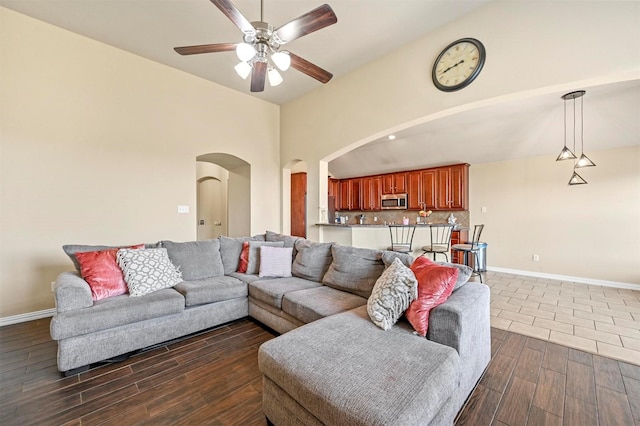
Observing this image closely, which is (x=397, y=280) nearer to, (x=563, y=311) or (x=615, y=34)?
(x=615, y=34)

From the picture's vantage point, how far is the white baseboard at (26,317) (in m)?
2.92

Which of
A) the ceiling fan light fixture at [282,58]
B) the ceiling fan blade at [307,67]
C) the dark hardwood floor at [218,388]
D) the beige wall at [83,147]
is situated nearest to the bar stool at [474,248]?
the dark hardwood floor at [218,388]

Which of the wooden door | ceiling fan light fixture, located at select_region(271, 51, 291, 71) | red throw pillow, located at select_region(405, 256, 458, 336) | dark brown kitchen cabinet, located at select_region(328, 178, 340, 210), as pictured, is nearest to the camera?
red throw pillow, located at select_region(405, 256, 458, 336)

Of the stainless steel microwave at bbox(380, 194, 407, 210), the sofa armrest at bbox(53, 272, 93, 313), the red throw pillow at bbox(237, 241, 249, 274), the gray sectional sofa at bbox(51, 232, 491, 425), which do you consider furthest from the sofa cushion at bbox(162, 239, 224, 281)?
the stainless steel microwave at bbox(380, 194, 407, 210)

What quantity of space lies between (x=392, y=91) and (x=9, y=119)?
463 centimetres

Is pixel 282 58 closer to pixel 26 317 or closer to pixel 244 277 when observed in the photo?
pixel 244 277

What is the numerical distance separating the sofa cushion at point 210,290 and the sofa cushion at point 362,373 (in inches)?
55.1

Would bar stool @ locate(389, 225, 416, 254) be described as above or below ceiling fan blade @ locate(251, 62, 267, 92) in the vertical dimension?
below

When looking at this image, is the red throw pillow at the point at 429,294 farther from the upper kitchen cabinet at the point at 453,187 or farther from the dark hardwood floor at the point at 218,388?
the upper kitchen cabinet at the point at 453,187

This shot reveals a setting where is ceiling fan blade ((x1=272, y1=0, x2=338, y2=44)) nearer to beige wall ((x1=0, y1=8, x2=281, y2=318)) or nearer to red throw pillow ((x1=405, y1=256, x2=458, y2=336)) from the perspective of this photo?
red throw pillow ((x1=405, y1=256, x2=458, y2=336))

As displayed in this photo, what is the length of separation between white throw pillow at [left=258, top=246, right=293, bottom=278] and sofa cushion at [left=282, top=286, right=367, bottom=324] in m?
0.66

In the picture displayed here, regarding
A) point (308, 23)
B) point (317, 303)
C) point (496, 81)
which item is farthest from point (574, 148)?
point (317, 303)

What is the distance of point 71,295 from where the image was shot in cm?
205

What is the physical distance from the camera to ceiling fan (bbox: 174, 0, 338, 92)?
1.91 meters
